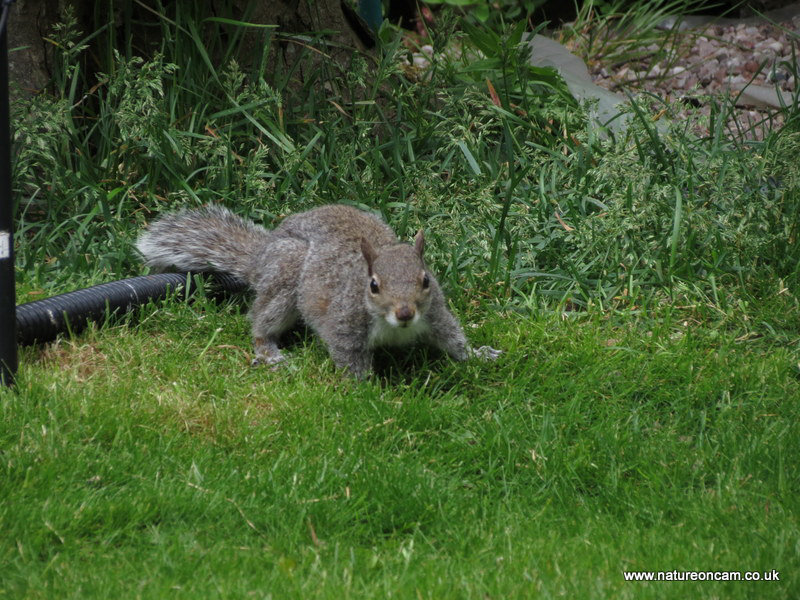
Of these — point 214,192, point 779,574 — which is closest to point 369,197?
point 214,192

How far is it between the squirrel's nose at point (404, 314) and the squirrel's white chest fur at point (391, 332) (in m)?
0.14

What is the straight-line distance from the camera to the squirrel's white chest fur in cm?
366

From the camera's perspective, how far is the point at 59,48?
4.91 meters

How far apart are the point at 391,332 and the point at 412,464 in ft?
2.28

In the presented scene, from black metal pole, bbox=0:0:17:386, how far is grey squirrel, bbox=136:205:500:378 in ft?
3.15

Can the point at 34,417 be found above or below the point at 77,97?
below

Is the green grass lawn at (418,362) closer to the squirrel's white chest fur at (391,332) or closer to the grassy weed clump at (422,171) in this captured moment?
the grassy weed clump at (422,171)

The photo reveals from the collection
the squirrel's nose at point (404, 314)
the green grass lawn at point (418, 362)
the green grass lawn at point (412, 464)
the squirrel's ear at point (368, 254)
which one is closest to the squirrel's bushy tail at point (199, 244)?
the green grass lawn at point (418, 362)

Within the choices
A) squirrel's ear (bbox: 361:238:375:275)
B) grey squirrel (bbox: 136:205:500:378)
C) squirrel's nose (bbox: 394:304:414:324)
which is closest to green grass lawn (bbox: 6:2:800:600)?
grey squirrel (bbox: 136:205:500:378)

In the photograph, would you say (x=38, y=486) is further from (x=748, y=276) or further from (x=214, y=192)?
(x=748, y=276)

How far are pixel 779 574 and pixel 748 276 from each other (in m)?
2.03

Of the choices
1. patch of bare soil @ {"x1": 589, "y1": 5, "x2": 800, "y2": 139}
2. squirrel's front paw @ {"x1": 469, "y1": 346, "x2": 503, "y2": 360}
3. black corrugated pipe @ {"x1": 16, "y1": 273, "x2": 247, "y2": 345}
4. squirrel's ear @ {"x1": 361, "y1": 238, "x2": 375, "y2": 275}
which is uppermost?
squirrel's ear @ {"x1": 361, "y1": 238, "x2": 375, "y2": 275}

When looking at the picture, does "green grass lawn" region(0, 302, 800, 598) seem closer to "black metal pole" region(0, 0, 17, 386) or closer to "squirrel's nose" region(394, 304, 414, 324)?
"black metal pole" region(0, 0, 17, 386)

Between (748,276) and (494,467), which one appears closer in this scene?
(494,467)
